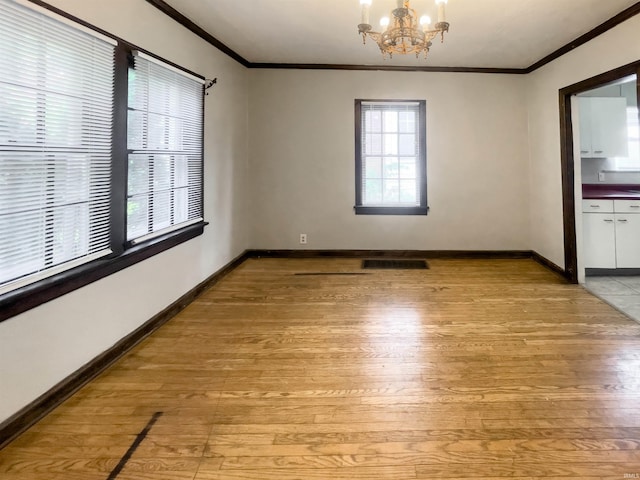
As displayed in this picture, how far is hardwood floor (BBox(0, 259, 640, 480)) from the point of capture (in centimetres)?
150

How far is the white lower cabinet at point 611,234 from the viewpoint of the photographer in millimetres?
4094

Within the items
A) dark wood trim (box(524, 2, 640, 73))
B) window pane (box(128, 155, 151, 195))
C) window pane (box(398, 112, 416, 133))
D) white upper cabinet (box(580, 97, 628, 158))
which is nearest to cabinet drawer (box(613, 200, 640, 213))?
white upper cabinet (box(580, 97, 628, 158))

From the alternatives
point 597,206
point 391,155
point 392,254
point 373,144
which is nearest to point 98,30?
point 373,144

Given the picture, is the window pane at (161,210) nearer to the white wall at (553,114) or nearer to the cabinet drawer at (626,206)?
the white wall at (553,114)

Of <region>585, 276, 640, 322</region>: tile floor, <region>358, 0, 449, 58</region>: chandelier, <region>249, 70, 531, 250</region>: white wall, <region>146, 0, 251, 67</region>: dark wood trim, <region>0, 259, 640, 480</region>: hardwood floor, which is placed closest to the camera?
<region>0, 259, 640, 480</region>: hardwood floor

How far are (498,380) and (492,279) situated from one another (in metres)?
2.25

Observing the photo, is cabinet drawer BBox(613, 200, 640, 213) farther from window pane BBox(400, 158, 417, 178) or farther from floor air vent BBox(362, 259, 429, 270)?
window pane BBox(400, 158, 417, 178)

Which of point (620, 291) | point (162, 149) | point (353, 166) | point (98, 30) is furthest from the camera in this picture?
point (353, 166)

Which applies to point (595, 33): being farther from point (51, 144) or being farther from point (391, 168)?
point (51, 144)

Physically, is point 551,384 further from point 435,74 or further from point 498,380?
point 435,74

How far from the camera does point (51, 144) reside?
190 cm

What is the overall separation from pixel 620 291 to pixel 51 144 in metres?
4.80

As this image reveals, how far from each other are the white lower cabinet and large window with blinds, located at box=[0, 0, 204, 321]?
4364 mm

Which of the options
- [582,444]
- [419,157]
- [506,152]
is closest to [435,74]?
[419,157]
